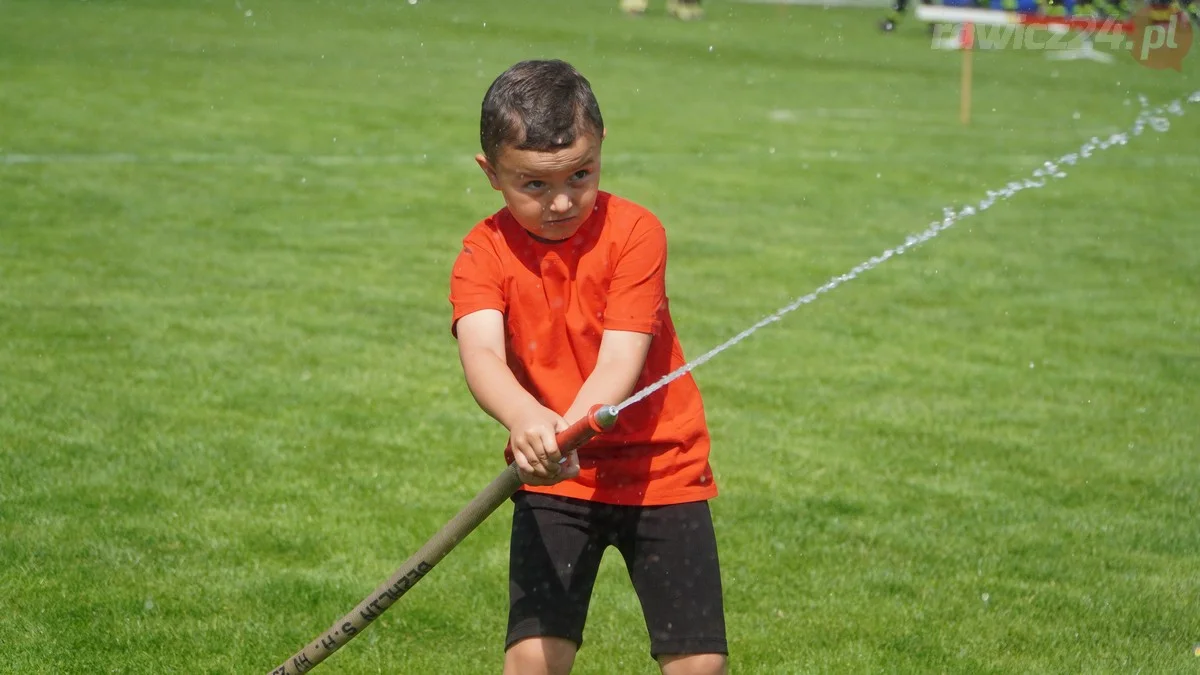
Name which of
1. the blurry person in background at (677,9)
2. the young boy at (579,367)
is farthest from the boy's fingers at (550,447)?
the blurry person in background at (677,9)

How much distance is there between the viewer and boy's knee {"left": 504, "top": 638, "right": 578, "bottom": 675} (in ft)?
12.2

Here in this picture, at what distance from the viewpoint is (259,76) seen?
72.8 ft

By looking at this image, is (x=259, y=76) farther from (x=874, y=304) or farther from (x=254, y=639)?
(x=254, y=639)

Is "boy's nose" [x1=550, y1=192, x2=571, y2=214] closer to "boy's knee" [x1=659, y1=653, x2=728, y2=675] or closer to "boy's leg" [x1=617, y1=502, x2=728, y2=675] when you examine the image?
"boy's leg" [x1=617, y1=502, x2=728, y2=675]

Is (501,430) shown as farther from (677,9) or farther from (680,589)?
(677,9)

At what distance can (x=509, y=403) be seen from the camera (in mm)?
3377

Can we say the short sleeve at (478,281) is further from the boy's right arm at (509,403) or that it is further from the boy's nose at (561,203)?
the boy's nose at (561,203)

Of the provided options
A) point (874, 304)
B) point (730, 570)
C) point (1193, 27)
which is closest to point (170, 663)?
point (730, 570)

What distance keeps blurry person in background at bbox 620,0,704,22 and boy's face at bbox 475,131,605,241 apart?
3536 centimetres

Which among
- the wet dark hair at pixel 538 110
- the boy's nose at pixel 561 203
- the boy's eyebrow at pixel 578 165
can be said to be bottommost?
the boy's nose at pixel 561 203

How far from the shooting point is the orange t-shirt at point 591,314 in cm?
362

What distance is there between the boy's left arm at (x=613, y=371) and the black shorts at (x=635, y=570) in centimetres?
34

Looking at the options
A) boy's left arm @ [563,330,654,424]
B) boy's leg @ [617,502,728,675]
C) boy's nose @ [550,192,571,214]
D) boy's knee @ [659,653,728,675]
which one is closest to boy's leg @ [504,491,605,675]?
boy's leg @ [617,502,728,675]

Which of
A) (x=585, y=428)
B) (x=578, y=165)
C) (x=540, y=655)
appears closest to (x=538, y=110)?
(x=578, y=165)
